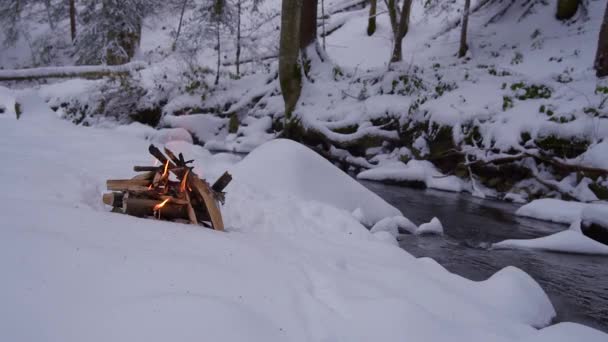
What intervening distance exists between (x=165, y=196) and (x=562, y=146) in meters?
6.93

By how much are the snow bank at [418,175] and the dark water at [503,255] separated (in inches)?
43.0

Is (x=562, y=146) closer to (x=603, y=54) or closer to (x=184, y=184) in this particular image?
(x=603, y=54)

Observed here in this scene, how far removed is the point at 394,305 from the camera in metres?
2.00

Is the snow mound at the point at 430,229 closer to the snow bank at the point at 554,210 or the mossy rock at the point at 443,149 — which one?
the snow bank at the point at 554,210

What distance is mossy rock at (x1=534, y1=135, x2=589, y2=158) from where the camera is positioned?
23.2 feet

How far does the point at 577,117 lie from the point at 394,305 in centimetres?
713

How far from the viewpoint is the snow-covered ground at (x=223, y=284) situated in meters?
1.46

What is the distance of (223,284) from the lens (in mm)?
1896

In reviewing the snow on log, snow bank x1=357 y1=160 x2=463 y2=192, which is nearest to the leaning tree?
snow bank x1=357 y1=160 x2=463 y2=192

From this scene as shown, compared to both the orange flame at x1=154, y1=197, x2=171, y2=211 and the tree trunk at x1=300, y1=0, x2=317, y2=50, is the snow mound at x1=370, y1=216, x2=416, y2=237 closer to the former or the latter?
the orange flame at x1=154, y1=197, x2=171, y2=211

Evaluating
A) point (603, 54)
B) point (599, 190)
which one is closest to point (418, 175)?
point (599, 190)

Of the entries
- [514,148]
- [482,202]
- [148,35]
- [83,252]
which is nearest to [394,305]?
[83,252]

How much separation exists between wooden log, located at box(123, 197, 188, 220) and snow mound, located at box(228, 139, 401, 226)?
6.06ft

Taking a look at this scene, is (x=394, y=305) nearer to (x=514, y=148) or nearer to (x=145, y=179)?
(x=145, y=179)
